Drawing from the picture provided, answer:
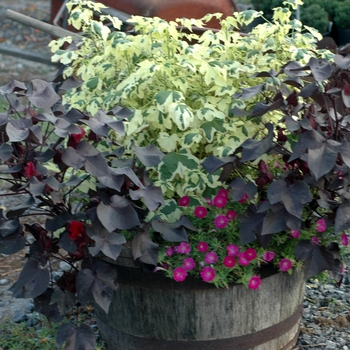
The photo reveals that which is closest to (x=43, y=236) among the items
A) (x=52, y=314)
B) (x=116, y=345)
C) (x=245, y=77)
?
(x=52, y=314)

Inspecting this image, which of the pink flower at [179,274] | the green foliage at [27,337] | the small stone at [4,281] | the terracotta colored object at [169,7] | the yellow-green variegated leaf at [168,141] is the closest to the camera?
the pink flower at [179,274]

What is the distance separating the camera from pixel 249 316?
1.99 meters

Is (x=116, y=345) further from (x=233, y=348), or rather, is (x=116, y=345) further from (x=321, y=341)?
(x=321, y=341)

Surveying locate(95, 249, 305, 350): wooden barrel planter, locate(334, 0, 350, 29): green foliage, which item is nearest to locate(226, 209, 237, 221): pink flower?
locate(95, 249, 305, 350): wooden barrel planter

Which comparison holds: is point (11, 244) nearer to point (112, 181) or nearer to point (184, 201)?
point (112, 181)

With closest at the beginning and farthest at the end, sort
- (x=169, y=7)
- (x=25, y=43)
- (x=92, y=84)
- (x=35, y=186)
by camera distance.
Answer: (x=35, y=186)
(x=92, y=84)
(x=169, y=7)
(x=25, y=43)

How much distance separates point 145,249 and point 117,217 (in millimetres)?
147

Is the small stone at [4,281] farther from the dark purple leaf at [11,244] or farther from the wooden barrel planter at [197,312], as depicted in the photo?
the dark purple leaf at [11,244]

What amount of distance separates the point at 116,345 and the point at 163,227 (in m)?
0.55

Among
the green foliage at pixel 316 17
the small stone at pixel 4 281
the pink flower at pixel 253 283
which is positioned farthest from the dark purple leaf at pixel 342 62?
the green foliage at pixel 316 17

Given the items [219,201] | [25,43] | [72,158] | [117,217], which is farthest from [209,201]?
[25,43]

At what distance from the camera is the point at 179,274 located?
6.12ft

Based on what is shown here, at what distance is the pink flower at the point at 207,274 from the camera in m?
1.87

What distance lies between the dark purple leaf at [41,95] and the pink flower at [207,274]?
0.64 metres
